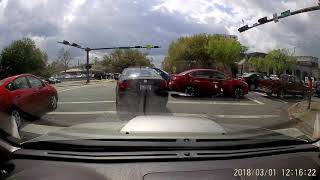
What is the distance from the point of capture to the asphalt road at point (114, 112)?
3.08m

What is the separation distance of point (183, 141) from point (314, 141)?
790 mm

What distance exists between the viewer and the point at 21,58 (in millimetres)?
4355

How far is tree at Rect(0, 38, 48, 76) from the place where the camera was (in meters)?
4.12

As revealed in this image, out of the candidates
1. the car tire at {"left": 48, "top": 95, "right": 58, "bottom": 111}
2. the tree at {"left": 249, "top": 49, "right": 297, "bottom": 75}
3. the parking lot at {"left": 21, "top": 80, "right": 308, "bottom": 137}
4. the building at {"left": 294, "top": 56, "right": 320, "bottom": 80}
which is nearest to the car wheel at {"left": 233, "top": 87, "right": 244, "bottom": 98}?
the parking lot at {"left": 21, "top": 80, "right": 308, "bottom": 137}

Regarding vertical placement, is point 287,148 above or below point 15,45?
below

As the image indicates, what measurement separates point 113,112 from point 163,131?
1.38m

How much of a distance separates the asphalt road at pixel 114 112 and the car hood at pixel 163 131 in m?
0.21

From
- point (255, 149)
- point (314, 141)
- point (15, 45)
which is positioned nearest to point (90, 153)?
point (255, 149)

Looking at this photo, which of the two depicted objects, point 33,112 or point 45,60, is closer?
point 33,112

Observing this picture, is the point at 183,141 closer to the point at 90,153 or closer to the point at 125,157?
the point at 125,157

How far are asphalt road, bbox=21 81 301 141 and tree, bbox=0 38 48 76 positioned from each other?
49 cm

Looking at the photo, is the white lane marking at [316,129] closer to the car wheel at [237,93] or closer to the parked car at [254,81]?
the car wheel at [237,93]

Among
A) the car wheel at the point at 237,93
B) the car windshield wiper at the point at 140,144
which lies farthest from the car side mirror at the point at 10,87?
the car wheel at the point at 237,93

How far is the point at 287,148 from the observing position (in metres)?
2.53
